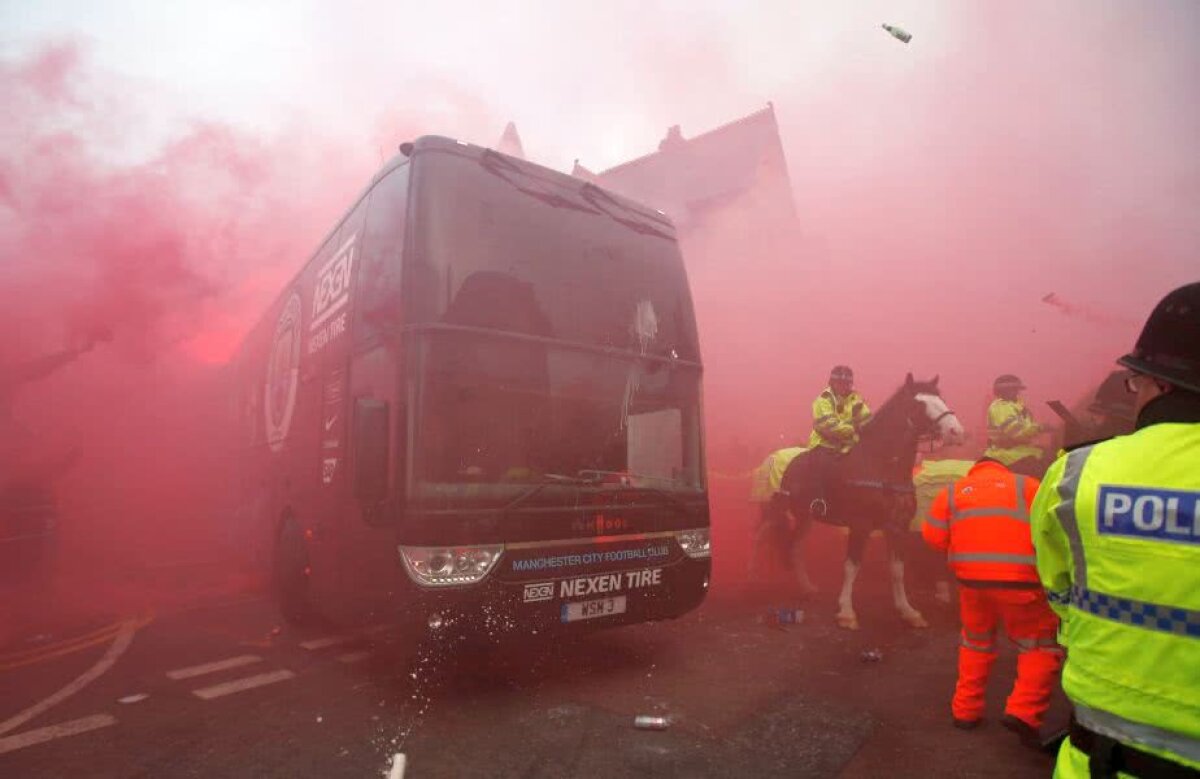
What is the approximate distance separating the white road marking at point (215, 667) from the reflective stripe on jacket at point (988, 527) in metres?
5.20

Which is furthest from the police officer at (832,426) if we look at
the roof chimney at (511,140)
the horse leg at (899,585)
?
the roof chimney at (511,140)

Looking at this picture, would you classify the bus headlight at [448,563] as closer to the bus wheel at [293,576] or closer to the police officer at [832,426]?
the bus wheel at [293,576]

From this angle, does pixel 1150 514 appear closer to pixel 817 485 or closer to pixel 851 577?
pixel 851 577

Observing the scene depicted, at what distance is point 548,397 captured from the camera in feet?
14.8

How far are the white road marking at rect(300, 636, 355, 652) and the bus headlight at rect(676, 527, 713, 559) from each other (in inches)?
126

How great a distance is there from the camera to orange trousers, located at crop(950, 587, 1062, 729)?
350 centimetres

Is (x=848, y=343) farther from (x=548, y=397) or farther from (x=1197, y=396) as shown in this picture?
(x=1197, y=396)

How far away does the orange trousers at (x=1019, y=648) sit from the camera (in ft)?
11.5

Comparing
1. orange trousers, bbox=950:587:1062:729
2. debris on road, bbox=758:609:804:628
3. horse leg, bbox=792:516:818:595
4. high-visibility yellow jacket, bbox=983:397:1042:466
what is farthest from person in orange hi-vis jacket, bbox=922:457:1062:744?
high-visibility yellow jacket, bbox=983:397:1042:466

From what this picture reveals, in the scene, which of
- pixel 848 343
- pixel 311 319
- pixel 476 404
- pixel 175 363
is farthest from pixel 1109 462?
pixel 175 363

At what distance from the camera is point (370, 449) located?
12.7 feet

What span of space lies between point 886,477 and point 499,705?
14.6 ft

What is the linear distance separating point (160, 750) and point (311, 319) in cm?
388

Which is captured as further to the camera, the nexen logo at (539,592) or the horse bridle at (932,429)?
the horse bridle at (932,429)
